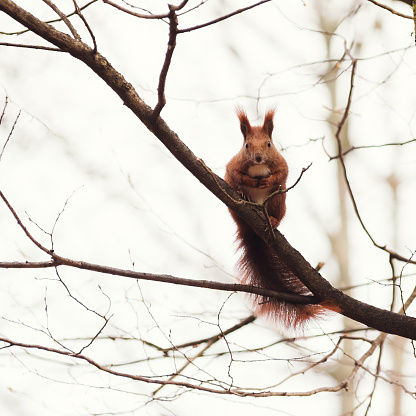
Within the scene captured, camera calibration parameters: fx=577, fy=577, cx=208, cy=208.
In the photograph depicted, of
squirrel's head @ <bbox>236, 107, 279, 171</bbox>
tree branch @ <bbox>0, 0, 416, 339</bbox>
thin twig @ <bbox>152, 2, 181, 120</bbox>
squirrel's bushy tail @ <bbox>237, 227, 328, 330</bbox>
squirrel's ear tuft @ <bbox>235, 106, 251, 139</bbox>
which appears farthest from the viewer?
squirrel's ear tuft @ <bbox>235, 106, 251, 139</bbox>

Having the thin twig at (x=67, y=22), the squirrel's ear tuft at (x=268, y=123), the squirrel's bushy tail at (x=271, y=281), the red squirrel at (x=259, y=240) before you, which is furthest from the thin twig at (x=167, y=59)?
the squirrel's ear tuft at (x=268, y=123)

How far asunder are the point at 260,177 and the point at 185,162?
795mm

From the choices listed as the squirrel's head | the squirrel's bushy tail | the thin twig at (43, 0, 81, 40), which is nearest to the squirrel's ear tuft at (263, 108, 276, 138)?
the squirrel's head

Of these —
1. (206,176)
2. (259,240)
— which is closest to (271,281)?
(259,240)

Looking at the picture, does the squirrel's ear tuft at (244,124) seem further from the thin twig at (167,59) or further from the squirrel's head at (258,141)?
the thin twig at (167,59)

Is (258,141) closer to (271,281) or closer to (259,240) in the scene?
(259,240)

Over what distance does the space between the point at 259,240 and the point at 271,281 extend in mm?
251

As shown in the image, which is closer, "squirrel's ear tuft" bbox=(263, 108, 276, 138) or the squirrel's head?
the squirrel's head

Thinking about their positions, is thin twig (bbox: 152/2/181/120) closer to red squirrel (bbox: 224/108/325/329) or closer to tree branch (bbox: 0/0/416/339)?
tree branch (bbox: 0/0/416/339)

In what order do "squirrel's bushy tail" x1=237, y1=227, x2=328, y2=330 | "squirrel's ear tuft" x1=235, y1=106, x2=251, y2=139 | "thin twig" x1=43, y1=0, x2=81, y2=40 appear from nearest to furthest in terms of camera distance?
"thin twig" x1=43, y1=0, x2=81, y2=40 < "squirrel's bushy tail" x1=237, y1=227, x2=328, y2=330 < "squirrel's ear tuft" x1=235, y1=106, x2=251, y2=139

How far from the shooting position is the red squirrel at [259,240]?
2730 millimetres

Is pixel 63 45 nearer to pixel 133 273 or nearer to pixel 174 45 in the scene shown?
pixel 174 45

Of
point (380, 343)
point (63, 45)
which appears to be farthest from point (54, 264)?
point (380, 343)

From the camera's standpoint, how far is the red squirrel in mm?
2730
